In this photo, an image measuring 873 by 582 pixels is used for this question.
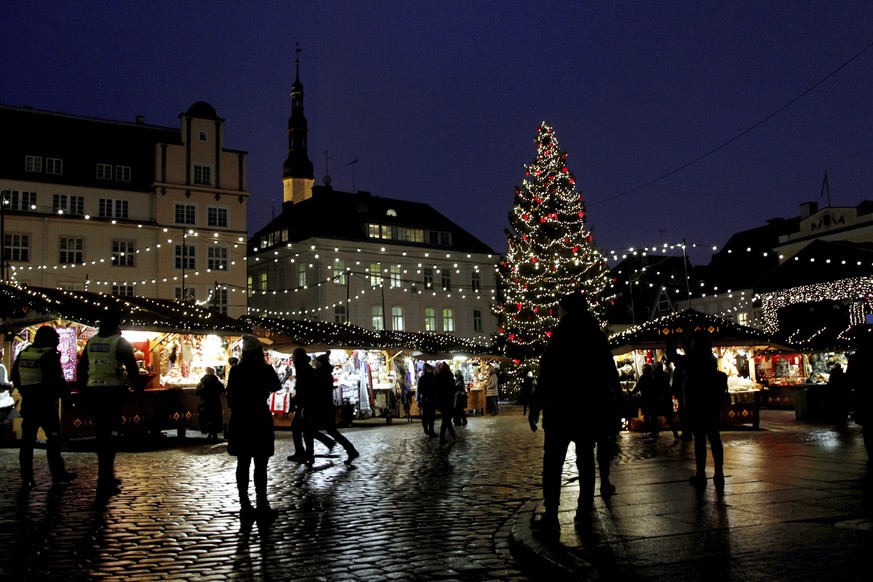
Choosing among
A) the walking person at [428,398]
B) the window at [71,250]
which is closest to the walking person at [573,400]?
the walking person at [428,398]

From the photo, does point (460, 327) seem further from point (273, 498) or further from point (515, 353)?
point (273, 498)

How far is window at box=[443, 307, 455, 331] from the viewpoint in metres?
64.6

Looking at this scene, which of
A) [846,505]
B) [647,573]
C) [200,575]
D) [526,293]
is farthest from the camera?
[526,293]

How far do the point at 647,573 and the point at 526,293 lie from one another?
34687mm

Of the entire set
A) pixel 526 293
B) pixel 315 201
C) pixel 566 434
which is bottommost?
pixel 566 434

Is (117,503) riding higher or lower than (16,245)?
lower

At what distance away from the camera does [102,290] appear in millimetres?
47781

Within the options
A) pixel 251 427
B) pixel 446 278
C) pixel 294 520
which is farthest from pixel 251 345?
pixel 446 278

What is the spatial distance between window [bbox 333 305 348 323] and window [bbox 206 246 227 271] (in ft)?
29.7

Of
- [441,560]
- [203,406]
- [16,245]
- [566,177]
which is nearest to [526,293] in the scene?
[566,177]

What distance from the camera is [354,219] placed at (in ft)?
205

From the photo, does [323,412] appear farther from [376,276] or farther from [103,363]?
[376,276]

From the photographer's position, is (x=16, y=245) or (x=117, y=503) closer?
(x=117, y=503)

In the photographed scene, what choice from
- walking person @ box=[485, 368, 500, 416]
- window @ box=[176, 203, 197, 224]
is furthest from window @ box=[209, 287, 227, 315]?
walking person @ box=[485, 368, 500, 416]
